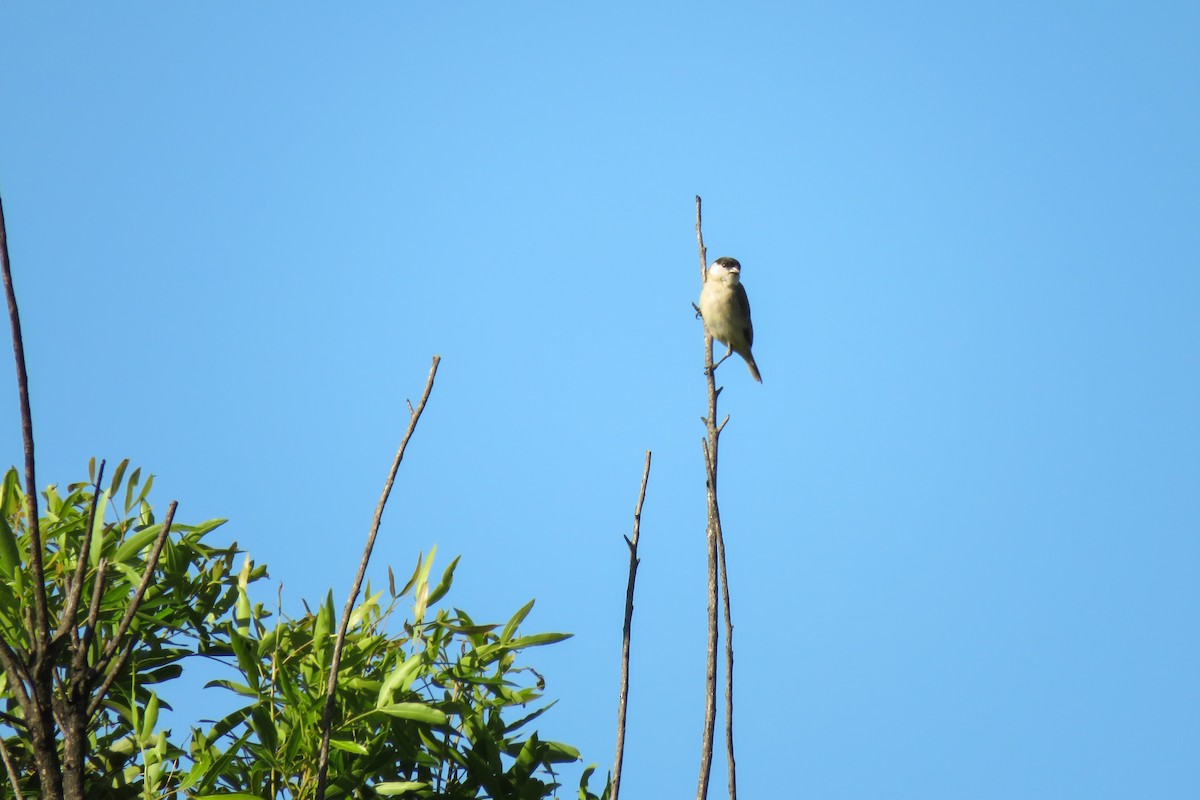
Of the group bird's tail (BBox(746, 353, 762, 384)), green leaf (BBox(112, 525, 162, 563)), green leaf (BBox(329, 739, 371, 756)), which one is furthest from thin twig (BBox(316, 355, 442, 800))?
bird's tail (BBox(746, 353, 762, 384))

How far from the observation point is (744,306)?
12523 millimetres

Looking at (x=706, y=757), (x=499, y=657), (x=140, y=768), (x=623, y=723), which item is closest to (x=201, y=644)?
(x=140, y=768)

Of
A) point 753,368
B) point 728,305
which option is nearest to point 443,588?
point 728,305

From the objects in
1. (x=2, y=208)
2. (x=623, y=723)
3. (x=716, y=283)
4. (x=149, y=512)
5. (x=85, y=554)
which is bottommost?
(x=85, y=554)

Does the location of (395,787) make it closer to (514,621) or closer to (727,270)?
(514,621)

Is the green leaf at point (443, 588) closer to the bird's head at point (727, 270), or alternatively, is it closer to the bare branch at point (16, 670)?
the bare branch at point (16, 670)

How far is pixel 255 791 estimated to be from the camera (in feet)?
8.25

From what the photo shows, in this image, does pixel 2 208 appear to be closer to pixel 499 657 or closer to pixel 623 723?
pixel 623 723

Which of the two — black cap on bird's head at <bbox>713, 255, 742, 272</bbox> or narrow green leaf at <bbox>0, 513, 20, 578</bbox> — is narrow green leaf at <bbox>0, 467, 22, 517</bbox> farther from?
black cap on bird's head at <bbox>713, 255, 742, 272</bbox>

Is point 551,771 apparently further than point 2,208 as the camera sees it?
Yes

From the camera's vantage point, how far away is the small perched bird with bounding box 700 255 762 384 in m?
12.0

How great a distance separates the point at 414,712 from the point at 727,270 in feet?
33.0

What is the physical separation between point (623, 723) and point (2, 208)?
4.94 ft

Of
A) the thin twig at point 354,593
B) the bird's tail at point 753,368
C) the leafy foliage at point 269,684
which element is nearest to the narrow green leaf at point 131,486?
the leafy foliage at point 269,684
